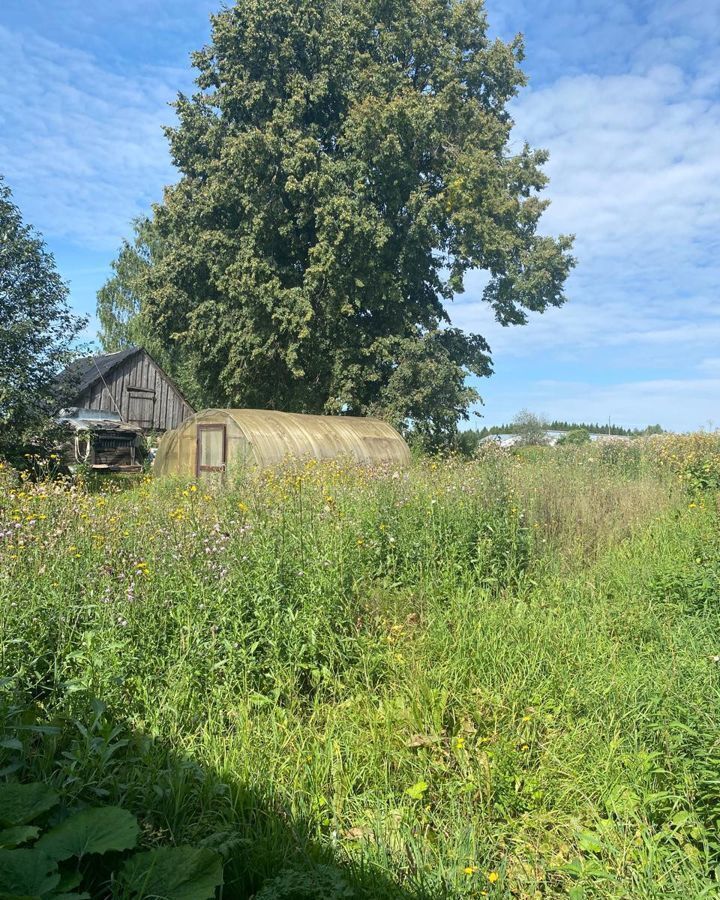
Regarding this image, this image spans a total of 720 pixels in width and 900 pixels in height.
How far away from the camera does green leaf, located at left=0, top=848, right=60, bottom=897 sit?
203 cm

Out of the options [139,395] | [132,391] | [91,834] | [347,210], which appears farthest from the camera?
[139,395]

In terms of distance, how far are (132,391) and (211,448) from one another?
19525 millimetres

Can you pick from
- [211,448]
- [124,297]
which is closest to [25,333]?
[211,448]

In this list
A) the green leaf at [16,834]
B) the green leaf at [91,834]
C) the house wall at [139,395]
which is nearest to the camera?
the green leaf at [16,834]

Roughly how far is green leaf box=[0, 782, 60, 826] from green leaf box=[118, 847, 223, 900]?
0.37m

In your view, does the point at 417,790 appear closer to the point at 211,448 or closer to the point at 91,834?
the point at 91,834

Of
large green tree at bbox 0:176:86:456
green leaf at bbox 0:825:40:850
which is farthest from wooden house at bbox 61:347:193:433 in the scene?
green leaf at bbox 0:825:40:850

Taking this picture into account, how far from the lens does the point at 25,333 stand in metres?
16.4

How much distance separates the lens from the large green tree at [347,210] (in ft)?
72.6

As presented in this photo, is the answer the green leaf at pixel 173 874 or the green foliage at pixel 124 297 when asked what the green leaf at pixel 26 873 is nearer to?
the green leaf at pixel 173 874

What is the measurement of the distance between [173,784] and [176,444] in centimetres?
1612

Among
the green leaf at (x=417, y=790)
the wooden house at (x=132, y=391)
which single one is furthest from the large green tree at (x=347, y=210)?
the green leaf at (x=417, y=790)

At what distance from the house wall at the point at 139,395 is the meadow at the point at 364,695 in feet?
93.4

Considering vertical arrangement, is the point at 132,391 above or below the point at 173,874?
above
